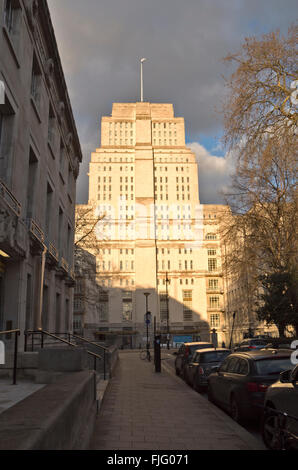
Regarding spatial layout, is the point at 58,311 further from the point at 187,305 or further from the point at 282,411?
the point at 187,305

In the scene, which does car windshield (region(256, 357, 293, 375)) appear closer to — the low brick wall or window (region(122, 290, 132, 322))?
the low brick wall

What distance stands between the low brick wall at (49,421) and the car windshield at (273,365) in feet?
14.4

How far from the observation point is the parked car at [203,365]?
46.3 feet

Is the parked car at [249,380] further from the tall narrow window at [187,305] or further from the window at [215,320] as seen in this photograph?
the window at [215,320]

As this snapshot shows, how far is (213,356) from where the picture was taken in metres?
14.6

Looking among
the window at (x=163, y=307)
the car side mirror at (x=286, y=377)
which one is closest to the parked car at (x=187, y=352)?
the car side mirror at (x=286, y=377)

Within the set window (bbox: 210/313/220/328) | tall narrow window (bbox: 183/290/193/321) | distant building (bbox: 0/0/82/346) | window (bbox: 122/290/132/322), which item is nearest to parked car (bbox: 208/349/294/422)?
distant building (bbox: 0/0/82/346)

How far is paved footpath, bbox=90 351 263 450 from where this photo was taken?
6613 millimetres

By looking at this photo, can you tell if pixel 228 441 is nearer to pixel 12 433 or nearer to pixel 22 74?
pixel 12 433

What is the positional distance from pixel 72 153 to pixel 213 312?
7566 centimetres

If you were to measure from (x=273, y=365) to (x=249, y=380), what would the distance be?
0.66 m

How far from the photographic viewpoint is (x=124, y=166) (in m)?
108

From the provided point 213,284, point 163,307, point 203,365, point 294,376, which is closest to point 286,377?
point 294,376

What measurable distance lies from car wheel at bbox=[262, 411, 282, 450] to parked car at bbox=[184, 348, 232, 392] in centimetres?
751
